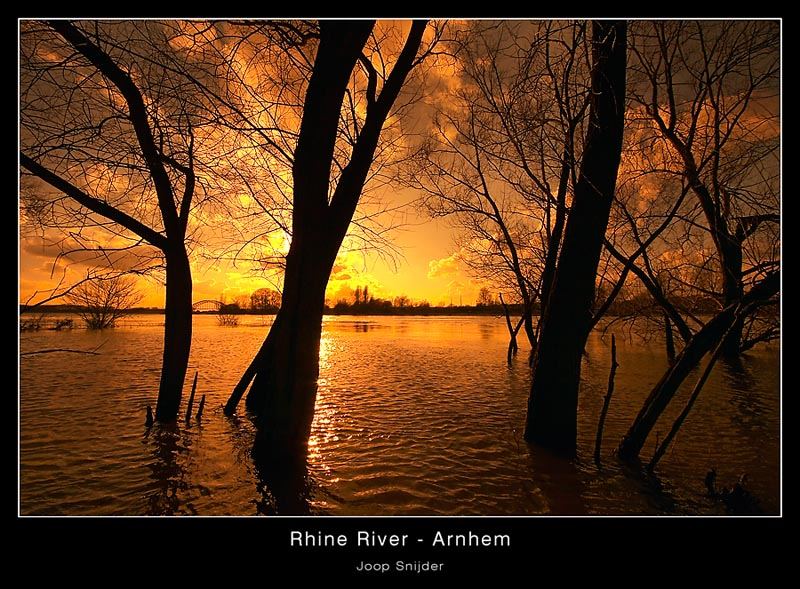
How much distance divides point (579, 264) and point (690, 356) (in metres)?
1.63

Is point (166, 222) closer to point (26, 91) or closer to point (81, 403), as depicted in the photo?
point (26, 91)

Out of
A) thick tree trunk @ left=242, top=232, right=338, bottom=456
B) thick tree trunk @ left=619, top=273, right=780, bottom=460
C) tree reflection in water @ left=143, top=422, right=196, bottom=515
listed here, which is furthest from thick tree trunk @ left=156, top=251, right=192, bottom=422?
thick tree trunk @ left=619, top=273, right=780, bottom=460

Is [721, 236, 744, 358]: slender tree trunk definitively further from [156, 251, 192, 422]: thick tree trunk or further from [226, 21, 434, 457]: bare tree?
[156, 251, 192, 422]: thick tree trunk

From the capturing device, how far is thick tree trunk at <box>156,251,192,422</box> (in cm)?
637

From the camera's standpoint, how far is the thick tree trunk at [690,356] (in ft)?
12.9

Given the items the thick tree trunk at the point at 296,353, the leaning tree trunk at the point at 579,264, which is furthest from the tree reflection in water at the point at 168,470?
the leaning tree trunk at the point at 579,264

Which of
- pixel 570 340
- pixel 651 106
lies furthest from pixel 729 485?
pixel 651 106

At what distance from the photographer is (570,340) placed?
5.21 metres

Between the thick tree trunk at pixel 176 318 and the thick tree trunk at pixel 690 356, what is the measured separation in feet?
22.4

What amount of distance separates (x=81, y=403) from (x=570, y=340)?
34.5 ft

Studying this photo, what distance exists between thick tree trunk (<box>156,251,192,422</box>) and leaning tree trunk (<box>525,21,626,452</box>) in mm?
5667
